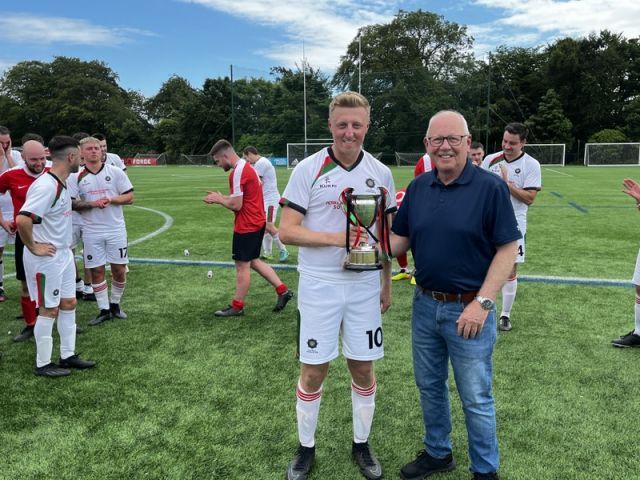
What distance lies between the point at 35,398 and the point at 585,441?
13.9 ft

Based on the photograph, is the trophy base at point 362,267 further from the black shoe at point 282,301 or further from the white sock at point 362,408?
the black shoe at point 282,301

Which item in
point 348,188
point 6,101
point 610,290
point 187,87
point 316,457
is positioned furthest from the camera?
point 187,87

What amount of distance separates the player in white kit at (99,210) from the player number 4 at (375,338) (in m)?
4.02

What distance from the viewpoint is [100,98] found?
88.5 m

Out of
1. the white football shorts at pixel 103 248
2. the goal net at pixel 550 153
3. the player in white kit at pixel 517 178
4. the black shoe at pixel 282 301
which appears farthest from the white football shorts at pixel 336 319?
the goal net at pixel 550 153

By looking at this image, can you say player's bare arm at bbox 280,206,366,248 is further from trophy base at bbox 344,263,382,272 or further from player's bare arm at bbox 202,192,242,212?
player's bare arm at bbox 202,192,242,212

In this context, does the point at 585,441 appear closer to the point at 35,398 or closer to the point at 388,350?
the point at 388,350

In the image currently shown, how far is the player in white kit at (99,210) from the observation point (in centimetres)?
571

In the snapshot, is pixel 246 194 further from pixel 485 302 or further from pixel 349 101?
pixel 485 302

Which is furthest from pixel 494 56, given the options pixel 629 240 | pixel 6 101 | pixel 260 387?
pixel 6 101

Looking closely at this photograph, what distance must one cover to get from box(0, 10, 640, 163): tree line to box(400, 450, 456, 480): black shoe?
119ft

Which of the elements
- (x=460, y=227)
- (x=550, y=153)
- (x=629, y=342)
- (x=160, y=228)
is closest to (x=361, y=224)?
(x=460, y=227)

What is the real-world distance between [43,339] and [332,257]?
10.2 ft

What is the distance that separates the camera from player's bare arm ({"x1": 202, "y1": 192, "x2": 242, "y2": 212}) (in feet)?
17.6
